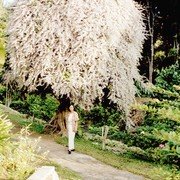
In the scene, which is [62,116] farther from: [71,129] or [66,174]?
[66,174]

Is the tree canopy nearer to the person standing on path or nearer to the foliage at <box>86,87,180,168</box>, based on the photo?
the person standing on path

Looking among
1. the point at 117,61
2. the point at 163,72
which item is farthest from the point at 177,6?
the point at 117,61

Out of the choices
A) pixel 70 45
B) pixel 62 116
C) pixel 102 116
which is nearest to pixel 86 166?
pixel 70 45

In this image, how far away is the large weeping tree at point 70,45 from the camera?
1445 centimetres

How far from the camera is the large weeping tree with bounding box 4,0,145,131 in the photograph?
1445 centimetres

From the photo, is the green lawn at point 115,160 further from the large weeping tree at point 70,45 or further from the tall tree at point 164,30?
the tall tree at point 164,30

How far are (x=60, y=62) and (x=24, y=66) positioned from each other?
1.38m

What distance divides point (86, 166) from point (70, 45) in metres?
4.59

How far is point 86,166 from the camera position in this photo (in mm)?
11930

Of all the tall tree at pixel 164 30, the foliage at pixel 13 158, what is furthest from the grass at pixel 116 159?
the tall tree at pixel 164 30

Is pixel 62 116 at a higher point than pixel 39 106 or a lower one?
higher

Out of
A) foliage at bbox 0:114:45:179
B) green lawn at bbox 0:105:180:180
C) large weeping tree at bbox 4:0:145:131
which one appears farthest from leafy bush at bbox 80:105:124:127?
foliage at bbox 0:114:45:179

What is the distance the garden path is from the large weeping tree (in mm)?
2225

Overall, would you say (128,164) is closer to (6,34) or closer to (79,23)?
(79,23)
